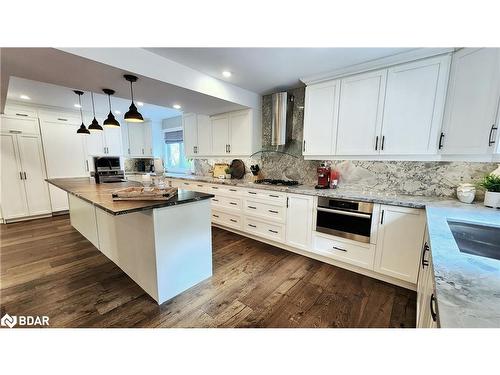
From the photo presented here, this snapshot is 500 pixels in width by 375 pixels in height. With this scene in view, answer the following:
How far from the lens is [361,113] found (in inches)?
96.0

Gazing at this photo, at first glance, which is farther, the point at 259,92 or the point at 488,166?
the point at 259,92

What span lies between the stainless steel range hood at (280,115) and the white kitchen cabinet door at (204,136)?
152 cm

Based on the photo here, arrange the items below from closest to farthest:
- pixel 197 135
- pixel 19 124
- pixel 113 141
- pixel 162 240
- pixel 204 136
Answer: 1. pixel 162 240
2. pixel 19 124
3. pixel 204 136
4. pixel 197 135
5. pixel 113 141

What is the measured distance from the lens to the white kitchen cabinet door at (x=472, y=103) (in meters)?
1.66

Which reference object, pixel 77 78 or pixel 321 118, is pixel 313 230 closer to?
pixel 321 118

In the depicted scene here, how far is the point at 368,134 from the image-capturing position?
2.41 m

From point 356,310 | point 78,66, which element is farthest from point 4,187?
point 356,310

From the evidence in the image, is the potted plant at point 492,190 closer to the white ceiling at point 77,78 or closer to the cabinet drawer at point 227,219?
the cabinet drawer at point 227,219

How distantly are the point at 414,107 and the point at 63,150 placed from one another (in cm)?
633

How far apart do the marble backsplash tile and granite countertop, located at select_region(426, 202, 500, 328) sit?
56.5 inches

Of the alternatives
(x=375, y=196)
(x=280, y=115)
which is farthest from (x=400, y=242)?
(x=280, y=115)

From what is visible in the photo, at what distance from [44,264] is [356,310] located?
141 inches
